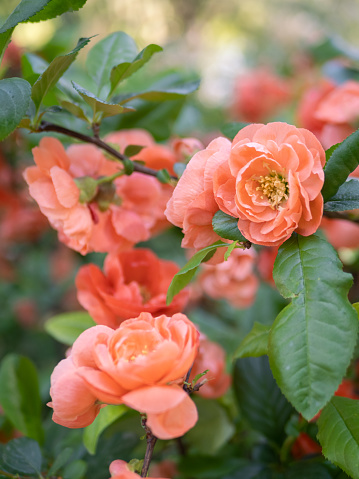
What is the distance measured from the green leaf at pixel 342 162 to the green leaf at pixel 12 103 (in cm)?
28

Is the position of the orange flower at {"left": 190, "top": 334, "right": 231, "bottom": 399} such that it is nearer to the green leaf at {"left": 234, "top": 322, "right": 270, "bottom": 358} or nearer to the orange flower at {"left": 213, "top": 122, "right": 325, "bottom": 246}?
the green leaf at {"left": 234, "top": 322, "right": 270, "bottom": 358}

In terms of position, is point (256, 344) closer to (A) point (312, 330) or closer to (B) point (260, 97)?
(A) point (312, 330)

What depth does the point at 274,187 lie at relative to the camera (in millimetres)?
433

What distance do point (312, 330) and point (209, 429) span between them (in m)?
0.40

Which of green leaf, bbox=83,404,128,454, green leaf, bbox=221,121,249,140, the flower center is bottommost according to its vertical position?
green leaf, bbox=83,404,128,454

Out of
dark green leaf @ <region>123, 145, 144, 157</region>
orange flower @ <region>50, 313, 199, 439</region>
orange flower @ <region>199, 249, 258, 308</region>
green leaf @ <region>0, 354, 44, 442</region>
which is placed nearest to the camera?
orange flower @ <region>50, 313, 199, 439</region>

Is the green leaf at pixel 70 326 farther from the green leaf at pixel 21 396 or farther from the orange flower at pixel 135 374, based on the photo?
the orange flower at pixel 135 374

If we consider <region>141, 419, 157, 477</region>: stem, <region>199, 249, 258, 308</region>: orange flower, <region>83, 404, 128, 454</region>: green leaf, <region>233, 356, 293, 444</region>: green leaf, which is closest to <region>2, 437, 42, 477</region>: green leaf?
<region>83, 404, 128, 454</region>: green leaf

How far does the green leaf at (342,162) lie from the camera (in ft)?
1.36

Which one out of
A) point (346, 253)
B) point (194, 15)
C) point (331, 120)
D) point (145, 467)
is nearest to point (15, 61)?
point (331, 120)

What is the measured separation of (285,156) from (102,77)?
0.28 metres

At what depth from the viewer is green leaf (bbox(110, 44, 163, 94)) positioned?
0.49 metres

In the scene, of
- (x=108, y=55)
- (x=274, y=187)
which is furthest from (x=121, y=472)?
(x=108, y=55)

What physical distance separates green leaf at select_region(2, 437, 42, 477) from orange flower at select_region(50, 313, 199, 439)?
5.3 inches
